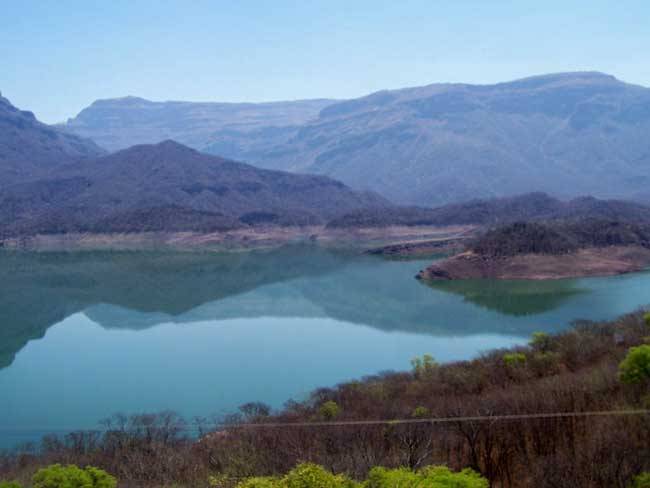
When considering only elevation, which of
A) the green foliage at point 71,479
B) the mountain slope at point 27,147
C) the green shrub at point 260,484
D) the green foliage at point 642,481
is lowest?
the green foliage at point 642,481

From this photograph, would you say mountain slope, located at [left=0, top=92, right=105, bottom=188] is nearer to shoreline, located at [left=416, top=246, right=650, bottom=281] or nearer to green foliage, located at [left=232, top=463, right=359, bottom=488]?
shoreline, located at [left=416, top=246, right=650, bottom=281]

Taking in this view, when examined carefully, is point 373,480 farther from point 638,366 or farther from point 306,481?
point 638,366

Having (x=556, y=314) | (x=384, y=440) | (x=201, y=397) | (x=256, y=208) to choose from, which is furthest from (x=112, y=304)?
(x=256, y=208)

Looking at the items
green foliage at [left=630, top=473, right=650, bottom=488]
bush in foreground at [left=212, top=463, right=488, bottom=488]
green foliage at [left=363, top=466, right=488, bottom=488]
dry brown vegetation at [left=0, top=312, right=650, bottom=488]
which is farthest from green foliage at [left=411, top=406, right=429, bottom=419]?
green foliage at [left=630, top=473, right=650, bottom=488]

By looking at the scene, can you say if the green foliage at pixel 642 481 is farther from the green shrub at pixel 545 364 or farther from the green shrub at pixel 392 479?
the green shrub at pixel 545 364

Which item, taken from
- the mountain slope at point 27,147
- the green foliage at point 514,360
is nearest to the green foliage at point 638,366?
the green foliage at point 514,360

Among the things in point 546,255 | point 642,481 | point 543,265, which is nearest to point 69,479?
point 642,481
